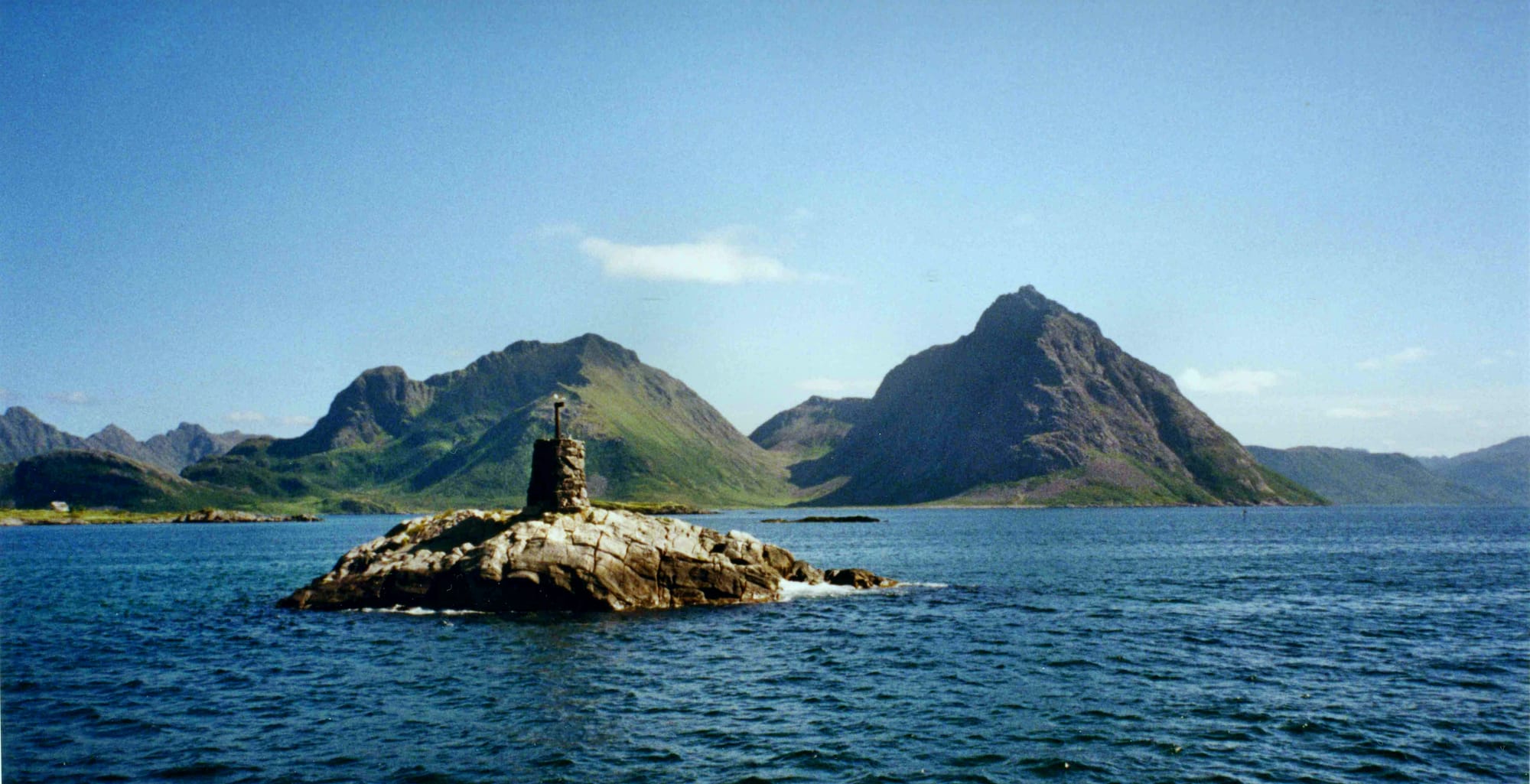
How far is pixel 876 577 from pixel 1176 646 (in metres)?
32.0

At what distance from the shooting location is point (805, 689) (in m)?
38.2

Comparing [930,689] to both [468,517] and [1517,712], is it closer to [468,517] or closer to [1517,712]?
[1517,712]

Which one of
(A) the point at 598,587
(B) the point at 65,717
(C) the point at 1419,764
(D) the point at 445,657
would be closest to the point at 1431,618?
(C) the point at 1419,764

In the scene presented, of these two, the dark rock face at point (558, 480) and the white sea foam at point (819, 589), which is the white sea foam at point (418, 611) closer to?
the dark rock face at point (558, 480)

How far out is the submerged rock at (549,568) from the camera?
61.0 m

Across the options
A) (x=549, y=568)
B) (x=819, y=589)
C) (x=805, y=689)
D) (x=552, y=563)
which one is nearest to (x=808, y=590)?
(x=819, y=589)

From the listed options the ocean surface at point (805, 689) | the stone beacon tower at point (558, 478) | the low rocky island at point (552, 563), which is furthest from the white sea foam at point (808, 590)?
the stone beacon tower at point (558, 478)

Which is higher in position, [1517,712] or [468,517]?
[468,517]

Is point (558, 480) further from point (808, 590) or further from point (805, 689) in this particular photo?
point (805, 689)

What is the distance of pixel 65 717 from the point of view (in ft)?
112

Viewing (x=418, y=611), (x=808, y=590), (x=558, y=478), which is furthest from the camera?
(x=808, y=590)

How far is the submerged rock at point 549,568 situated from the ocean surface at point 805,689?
2.93 meters

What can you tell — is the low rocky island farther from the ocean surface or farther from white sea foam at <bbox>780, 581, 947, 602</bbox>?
the ocean surface

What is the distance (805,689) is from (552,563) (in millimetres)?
27632
